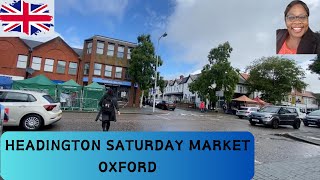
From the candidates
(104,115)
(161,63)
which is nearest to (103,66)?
(161,63)

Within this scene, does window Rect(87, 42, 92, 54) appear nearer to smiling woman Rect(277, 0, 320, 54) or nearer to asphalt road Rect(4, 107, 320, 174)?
asphalt road Rect(4, 107, 320, 174)

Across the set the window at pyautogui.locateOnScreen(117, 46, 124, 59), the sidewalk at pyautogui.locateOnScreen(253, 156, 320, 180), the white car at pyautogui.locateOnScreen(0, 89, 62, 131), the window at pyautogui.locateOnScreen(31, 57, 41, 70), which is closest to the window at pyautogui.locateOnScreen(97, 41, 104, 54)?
the window at pyautogui.locateOnScreen(117, 46, 124, 59)

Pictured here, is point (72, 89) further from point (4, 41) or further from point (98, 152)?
point (98, 152)

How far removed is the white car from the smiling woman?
34.2 ft

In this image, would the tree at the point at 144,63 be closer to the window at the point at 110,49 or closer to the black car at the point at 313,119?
the window at the point at 110,49

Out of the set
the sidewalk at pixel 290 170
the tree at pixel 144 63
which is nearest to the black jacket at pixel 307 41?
the sidewalk at pixel 290 170

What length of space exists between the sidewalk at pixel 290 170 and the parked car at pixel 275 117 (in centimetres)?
1199

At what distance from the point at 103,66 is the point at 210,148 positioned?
36.4 m

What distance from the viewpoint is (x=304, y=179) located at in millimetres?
5410

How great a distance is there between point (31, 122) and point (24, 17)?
892 cm

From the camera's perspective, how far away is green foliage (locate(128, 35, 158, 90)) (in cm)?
3503

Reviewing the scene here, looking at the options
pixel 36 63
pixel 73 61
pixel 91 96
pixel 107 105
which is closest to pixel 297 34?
pixel 107 105

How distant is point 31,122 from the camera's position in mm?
10828

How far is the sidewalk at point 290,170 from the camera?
550 centimetres
